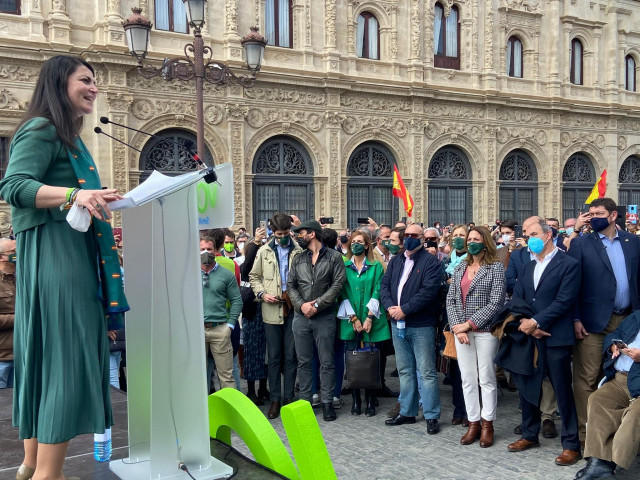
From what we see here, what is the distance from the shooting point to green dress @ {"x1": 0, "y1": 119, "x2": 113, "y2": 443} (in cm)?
260

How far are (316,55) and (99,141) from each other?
7461 millimetres

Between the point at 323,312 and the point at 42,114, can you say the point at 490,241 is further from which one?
the point at 42,114

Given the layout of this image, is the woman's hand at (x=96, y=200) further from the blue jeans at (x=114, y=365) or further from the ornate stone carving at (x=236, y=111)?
the ornate stone carving at (x=236, y=111)

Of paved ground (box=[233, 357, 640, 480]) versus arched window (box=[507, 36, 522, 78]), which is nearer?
paved ground (box=[233, 357, 640, 480])

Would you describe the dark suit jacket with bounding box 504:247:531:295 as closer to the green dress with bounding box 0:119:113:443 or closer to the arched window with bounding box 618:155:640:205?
the green dress with bounding box 0:119:113:443

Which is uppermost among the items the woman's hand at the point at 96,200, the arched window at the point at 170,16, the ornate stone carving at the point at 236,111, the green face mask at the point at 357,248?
the arched window at the point at 170,16

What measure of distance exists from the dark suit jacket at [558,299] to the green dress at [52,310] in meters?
3.92

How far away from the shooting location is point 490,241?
5.91m

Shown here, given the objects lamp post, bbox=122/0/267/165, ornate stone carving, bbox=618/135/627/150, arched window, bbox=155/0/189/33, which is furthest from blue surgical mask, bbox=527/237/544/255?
ornate stone carving, bbox=618/135/627/150

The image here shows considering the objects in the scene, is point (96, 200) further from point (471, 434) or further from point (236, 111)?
point (236, 111)

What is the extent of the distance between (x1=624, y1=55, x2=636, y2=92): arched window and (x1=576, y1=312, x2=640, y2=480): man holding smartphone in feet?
86.0

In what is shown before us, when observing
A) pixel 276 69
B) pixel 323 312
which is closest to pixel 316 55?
pixel 276 69

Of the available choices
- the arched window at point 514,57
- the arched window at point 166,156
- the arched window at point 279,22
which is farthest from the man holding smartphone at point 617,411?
the arched window at point 514,57

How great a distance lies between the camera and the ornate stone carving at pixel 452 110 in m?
22.5
